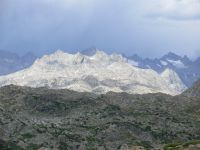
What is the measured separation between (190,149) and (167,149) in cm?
1160

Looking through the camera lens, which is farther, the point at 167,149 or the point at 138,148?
the point at 138,148

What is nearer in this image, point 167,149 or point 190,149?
point 190,149

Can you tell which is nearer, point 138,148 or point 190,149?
point 190,149

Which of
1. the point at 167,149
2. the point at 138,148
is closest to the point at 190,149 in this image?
the point at 167,149

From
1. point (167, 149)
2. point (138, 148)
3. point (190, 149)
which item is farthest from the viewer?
point (138, 148)

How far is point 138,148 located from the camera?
505ft

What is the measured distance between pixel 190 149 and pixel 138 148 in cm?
2765

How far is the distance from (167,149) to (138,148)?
16.1m

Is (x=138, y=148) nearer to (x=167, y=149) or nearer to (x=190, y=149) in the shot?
(x=167, y=149)

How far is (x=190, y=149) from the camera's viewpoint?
12850cm

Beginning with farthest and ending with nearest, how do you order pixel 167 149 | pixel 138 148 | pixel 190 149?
pixel 138 148 < pixel 167 149 < pixel 190 149

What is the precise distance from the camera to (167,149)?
139m
